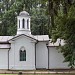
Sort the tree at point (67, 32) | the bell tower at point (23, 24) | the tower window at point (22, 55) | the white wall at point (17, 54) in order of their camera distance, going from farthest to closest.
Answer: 1. the bell tower at point (23, 24)
2. the tower window at point (22, 55)
3. the white wall at point (17, 54)
4. the tree at point (67, 32)

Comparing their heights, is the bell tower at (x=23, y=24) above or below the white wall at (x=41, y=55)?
above

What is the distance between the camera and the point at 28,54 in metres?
35.3

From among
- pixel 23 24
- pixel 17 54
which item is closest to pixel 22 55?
pixel 17 54

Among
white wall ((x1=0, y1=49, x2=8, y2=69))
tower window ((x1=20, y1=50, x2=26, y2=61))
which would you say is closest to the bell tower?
tower window ((x1=20, y1=50, x2=26, y2=61))

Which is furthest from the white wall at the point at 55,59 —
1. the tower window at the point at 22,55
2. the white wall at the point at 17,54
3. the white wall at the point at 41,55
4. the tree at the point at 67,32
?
the tree at the point at 67,32

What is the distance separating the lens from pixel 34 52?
116ft

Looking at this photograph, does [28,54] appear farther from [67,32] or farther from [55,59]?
[67,32]

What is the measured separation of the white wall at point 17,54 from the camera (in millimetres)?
35125

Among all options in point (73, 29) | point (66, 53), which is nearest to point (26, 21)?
point (66, 53)

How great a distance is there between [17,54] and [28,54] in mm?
1461

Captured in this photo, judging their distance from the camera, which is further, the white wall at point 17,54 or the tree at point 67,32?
the white wall at point 17,54

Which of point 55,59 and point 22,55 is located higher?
point 22,55

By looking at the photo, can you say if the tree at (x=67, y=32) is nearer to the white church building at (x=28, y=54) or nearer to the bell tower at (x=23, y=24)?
the white church building at (x=28, y=54)

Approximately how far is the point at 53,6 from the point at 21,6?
3498 centimetres
